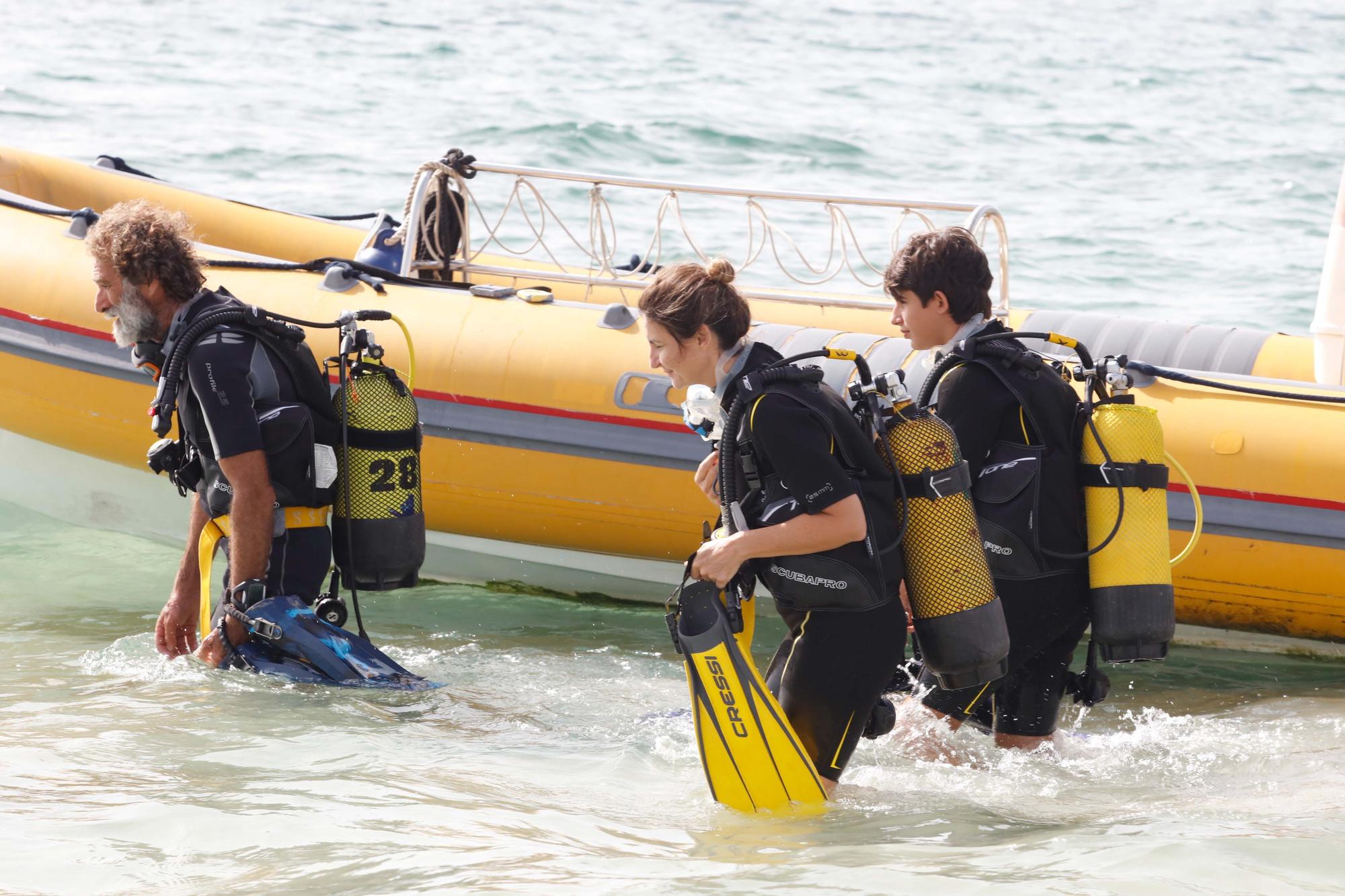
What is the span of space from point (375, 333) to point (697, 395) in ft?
8.25

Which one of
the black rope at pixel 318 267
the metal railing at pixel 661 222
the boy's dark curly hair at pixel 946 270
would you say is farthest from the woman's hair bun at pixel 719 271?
the black rope at pixel 318 267

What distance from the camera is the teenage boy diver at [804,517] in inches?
109

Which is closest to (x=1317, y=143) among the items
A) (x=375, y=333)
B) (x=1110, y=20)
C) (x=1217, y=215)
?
(x=1217, y=215)

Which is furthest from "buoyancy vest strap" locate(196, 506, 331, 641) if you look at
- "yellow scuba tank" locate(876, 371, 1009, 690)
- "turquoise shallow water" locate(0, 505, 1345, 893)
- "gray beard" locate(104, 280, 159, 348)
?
"yellow scuba tank" locate(876, 371, 1009, 690)

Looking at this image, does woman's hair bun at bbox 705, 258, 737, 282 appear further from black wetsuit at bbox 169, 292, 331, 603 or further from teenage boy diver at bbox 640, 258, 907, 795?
black wetsuit at bbox 169, 292, 331, 603

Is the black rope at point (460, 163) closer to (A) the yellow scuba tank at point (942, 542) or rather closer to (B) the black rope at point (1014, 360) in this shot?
(B) the black rope at point (1014, 360)

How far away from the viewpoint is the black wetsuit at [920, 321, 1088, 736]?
3.17m

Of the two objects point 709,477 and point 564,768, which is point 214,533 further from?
point 709,477

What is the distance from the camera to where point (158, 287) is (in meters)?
3.62

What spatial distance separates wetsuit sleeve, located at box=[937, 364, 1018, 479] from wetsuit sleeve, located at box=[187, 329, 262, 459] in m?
1.62

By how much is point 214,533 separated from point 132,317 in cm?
Answer: 57

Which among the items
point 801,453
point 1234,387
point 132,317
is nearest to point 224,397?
point 132,317

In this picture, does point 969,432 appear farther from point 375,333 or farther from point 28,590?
point 28,590

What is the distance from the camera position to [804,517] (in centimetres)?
278
